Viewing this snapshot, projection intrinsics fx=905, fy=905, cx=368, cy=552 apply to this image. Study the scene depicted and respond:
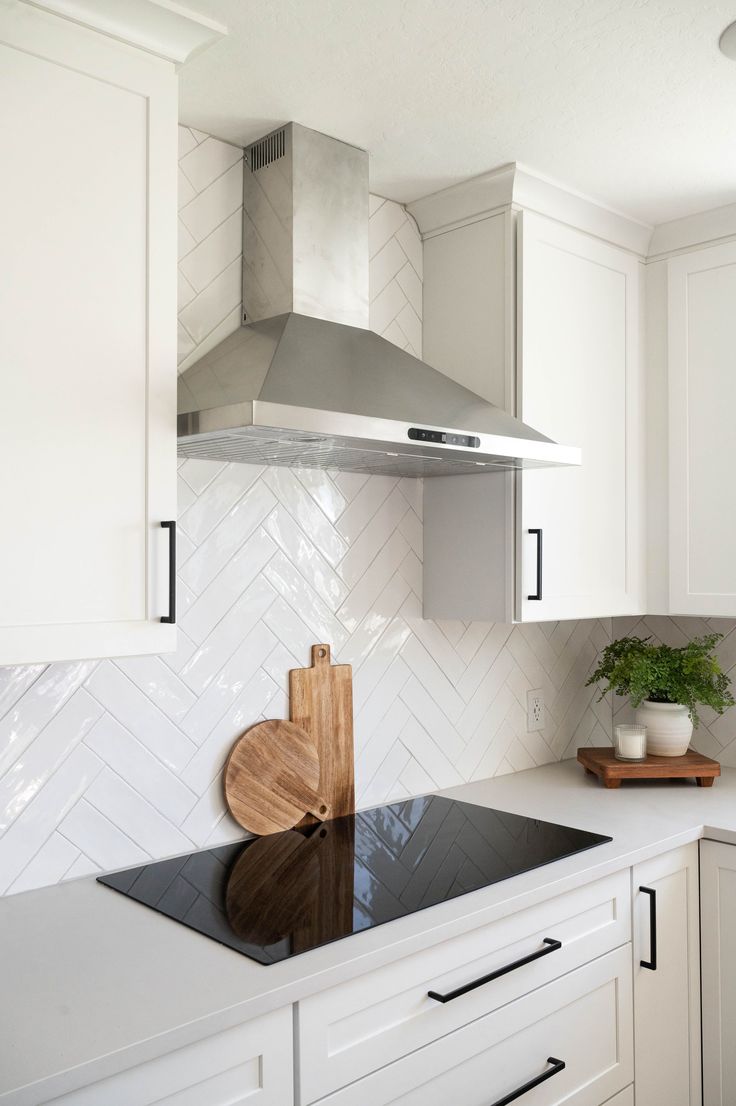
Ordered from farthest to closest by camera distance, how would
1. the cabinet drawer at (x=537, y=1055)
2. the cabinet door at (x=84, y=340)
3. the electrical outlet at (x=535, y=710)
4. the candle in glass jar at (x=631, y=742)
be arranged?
the electrical outlet at (x=535, y=710) < the candle in glass jar at (x=631, y=742) < the cabinet drawer at (x=537, y=1055) < the cabinet door at (x=84, y=340)

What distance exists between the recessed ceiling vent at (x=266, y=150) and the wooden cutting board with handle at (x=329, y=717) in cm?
106

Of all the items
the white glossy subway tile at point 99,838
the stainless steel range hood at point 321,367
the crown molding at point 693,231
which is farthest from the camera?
the crown molding at point 693,231

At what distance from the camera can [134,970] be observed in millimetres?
1294

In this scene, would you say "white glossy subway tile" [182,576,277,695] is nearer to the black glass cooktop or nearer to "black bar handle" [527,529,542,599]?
the black glass cooktop

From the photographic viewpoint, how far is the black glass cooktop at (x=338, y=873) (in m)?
1.46

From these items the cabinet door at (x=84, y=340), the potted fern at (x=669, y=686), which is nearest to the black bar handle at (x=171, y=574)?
the cabinet door at (x=84, y=340)

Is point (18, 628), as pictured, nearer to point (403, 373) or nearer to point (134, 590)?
point (134, 590)

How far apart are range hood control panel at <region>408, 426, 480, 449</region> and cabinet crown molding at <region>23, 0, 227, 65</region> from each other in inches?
28.8

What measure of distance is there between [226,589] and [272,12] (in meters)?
1.06

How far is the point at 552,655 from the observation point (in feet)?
8.84

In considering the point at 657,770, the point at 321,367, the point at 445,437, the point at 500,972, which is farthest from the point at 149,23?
the point at 657,770

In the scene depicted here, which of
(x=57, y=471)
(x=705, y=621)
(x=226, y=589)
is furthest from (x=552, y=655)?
(x=57, y=471)

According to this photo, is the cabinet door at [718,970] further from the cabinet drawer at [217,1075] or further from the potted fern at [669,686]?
the cabinet drawer at [217,1075]

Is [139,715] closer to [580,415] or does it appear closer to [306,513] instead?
[306,513]
